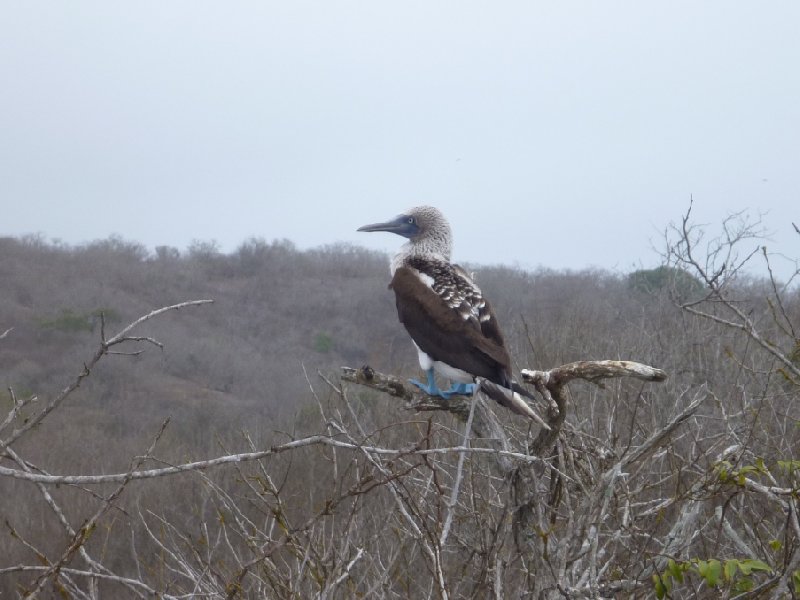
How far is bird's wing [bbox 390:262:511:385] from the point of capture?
3.56 meters

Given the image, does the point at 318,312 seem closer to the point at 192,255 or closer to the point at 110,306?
the point at 110,306

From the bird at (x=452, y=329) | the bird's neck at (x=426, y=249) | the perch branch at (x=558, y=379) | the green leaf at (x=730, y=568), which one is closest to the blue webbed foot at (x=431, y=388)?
the bird at (x=452, y=329)

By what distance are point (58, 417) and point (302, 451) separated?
699cm


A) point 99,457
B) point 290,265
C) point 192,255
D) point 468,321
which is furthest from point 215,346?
point 468,321

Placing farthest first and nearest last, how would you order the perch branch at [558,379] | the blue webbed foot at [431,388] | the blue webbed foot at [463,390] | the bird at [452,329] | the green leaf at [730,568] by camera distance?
the blue webbed foot at [463,390], the blue webbed foot at [431,388], the bird at [452,329], the perch branch at [558,379], the green leaf at [730,568]

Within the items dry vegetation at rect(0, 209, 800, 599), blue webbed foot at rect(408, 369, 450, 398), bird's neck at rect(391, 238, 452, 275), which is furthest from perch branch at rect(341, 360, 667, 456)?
bird's neck at rect(391, 238, 452, 275)

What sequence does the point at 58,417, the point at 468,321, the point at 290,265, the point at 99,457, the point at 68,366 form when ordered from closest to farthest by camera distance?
the point at 468,321 → the point at 99,457 → the point at 58,417 → the point at 68,366 → the point at 290,265

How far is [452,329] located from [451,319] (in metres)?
0.05

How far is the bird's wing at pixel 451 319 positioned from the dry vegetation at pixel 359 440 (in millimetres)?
268

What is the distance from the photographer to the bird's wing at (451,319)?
356cm

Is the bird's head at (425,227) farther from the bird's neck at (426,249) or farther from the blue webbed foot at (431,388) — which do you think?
the blue webbed foot at (431,388)

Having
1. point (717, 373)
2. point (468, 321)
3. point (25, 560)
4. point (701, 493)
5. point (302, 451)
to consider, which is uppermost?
point (468, 321)

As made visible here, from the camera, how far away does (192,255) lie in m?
34.5

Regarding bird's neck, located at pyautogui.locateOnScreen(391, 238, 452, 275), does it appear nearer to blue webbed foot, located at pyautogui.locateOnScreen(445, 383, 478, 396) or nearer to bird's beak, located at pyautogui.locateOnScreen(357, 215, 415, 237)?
bird's beak, located at pyautogui.locateOnScreen(357, 215, 415, 237)
